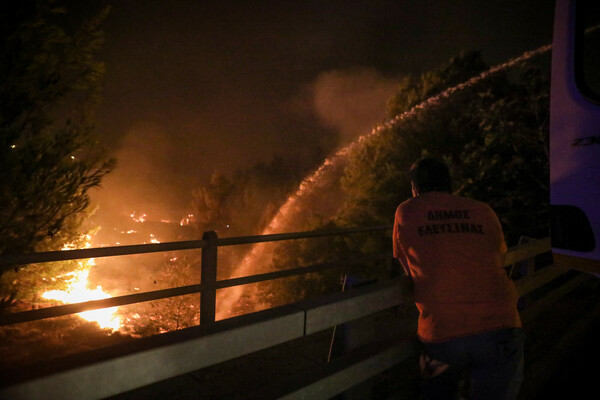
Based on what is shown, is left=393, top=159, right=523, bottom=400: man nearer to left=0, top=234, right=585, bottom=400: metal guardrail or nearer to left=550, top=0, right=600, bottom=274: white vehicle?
left=0, top=234, right=585, bottom=400: metal guardrail

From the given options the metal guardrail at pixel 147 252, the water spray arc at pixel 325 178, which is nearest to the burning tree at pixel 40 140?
the metal guardrail at pixel 147 252

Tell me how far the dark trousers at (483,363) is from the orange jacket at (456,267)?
61 millimetres

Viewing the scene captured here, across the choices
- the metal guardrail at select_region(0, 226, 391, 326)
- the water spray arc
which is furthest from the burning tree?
the water spray arc

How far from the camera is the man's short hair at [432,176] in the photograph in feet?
7.52

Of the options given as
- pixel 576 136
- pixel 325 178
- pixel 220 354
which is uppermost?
pixel 325 178

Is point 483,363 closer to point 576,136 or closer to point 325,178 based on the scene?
point 576,136

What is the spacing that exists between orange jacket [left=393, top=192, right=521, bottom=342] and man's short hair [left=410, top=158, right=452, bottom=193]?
126 mm

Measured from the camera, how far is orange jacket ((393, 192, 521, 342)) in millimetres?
2004

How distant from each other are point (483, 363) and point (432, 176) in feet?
3.67

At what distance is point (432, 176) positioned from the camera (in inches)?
90.3

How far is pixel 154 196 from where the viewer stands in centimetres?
8444

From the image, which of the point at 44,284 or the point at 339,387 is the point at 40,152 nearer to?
the point at 44,284

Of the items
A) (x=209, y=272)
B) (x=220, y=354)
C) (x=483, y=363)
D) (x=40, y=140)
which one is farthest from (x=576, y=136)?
(x=40, y=140)

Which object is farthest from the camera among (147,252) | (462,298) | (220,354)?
(147,252)
